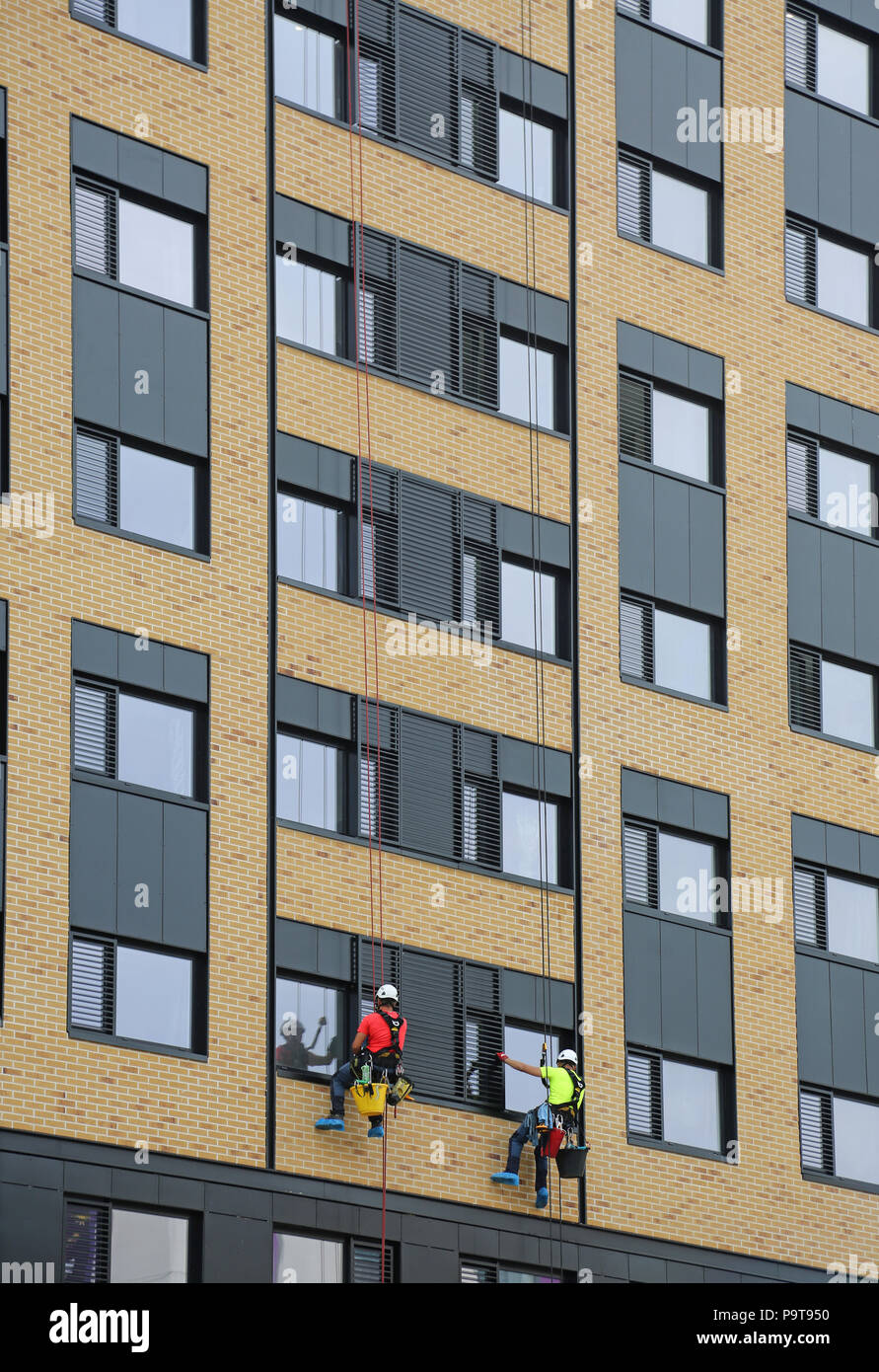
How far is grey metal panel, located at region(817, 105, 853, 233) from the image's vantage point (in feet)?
145

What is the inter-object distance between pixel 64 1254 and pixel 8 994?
9.67ft

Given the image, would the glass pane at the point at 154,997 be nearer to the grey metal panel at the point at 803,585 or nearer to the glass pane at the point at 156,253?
the glass pane at the point at 156,253

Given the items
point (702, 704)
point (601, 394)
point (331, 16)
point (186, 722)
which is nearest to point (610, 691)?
point (702, 704)

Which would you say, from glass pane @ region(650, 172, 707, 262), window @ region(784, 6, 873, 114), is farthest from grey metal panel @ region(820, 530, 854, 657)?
window @ region(784, 6, 873, 114)

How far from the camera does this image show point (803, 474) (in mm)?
43031

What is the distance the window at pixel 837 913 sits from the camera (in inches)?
1615

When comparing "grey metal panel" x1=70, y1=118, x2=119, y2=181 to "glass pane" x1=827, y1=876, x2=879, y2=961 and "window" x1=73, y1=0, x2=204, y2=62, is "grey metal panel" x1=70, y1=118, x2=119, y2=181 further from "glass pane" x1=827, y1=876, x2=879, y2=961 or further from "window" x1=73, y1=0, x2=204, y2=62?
"glass pane" x1=827, y1=876, x2=879, y2=961

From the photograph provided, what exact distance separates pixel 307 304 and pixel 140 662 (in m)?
5.97

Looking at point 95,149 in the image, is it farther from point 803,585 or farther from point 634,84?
point 803,585

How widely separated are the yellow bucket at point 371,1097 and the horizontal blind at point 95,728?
4809 mm

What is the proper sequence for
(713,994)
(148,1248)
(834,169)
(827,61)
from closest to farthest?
(148,1248) < (713,994) < (834,169) < (827,61)

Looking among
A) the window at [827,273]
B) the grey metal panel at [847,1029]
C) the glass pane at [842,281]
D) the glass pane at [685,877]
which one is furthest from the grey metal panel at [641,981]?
the glass pane at [842,281]

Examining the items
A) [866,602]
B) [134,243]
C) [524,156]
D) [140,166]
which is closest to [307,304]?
[134,243]

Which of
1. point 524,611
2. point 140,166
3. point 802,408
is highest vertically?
point 802,408
